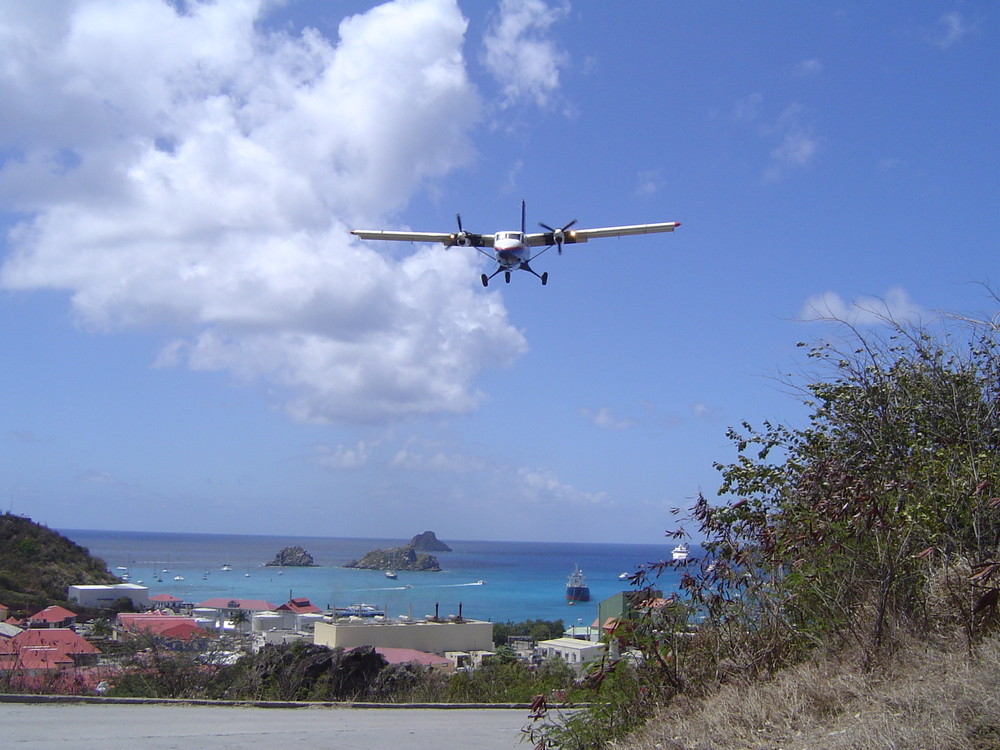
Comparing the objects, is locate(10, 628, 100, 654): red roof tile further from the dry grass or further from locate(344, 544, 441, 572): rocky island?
locate(344, 544, 441, 572): rocky island

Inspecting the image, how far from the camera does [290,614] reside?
151ft

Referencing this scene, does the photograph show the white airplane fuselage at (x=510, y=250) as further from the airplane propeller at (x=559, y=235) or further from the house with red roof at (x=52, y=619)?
the house with red roof at (x=52, y=619)

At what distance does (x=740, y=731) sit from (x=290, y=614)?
44.3 metres

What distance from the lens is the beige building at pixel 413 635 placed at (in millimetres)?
25109

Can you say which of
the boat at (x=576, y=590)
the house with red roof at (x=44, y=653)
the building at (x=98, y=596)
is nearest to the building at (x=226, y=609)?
the building at (x=98, y=596)

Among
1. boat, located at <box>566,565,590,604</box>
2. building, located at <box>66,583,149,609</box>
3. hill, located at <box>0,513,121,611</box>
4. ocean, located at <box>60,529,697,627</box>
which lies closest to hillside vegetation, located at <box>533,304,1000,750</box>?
hill, located at <box>0,513,121,611</box>

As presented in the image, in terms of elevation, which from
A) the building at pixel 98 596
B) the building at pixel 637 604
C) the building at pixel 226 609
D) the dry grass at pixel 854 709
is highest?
the building at pixel 637 604

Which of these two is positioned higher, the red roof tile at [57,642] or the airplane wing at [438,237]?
the airplane wing at [438,237]

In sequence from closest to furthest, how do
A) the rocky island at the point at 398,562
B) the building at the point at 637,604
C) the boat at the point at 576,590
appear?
the building at the point at 637,604 → the boat at the point at 576,590 → the rocky island at the point at 398,562

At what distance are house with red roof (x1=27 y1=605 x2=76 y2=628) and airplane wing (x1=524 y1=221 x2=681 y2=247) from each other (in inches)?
919

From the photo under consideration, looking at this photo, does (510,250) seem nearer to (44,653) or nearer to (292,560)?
(44,653)

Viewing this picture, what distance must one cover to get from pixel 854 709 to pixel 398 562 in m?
182

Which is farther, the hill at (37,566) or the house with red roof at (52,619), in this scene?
the hill at (37,566)

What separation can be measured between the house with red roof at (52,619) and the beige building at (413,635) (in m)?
12.2
